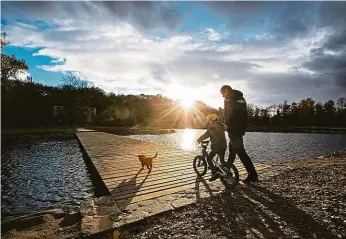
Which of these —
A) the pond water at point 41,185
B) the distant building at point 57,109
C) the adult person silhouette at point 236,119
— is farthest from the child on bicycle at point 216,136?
the distant building at point 57,109

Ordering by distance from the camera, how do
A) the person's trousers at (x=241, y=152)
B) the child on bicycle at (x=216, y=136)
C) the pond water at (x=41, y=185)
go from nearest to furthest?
1. the person's trousers at (x=241, y=152)
2. the child on bicycle at (x=216, y=136)
3. the pond water at (x=41, y=185)

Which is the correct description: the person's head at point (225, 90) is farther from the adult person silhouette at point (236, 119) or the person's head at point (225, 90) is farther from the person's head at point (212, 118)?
the person's head at point (212, 118)

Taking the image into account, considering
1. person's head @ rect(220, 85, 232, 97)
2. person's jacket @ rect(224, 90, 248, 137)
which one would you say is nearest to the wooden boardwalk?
person's jacket @ rect(224, 90, 248, 137)

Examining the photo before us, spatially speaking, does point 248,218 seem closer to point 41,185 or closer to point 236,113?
point 236,113

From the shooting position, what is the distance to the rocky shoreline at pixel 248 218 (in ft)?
13.3

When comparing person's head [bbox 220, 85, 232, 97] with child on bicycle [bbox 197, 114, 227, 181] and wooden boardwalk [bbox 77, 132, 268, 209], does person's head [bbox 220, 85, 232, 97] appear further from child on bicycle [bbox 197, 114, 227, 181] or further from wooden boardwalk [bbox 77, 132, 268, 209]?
wooden boardwalk [bbox 77, 132, 268, 209]

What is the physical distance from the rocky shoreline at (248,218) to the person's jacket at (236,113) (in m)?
1.53

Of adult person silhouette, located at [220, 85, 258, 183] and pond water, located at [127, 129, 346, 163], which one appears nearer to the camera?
adult person silhouette, located at [220, 85, 258, 183]

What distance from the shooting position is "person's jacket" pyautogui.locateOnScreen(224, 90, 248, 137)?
697 cm

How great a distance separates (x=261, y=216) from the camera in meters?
4.59

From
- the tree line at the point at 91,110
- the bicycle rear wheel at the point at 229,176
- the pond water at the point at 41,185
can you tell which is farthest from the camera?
the tree line at the point at 91,110

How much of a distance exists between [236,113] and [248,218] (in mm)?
3170

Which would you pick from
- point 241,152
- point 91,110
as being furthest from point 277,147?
point 91,110

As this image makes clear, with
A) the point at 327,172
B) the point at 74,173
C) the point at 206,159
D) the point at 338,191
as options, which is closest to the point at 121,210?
the point at 206,159
